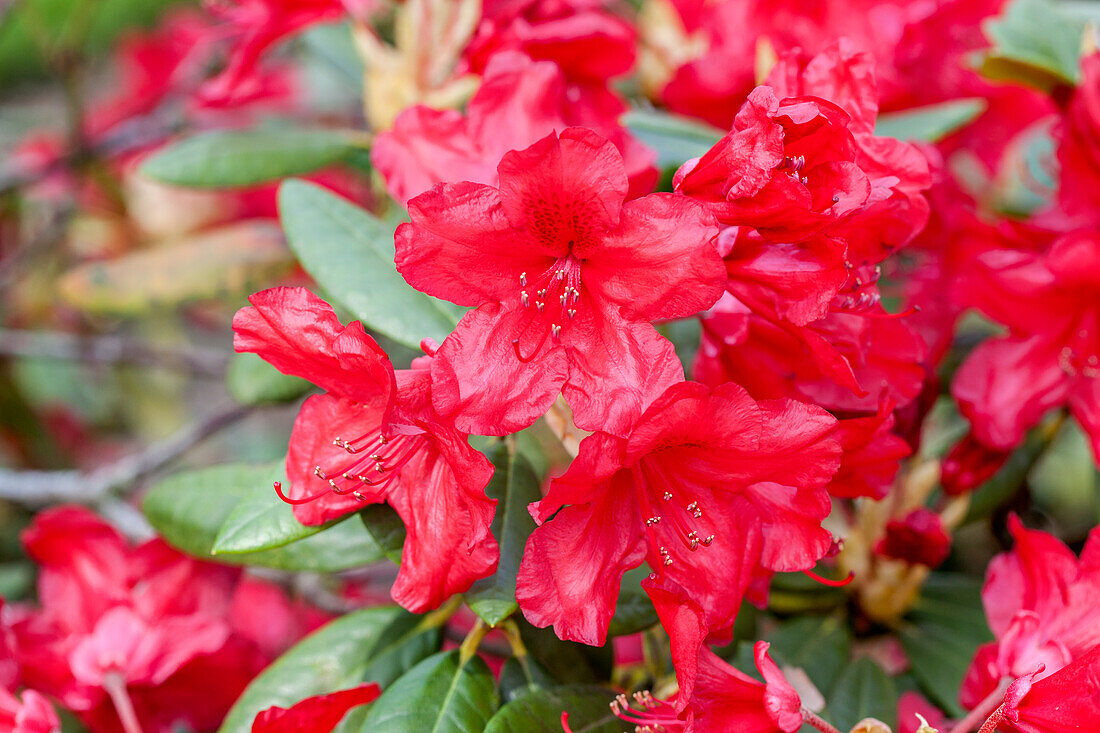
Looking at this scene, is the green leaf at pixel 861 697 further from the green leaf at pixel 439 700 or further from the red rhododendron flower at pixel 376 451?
the red rhododendron flower at pixel 376 451

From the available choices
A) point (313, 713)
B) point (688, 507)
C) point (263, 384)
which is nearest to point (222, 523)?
point (263, 384)

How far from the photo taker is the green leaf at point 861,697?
0.95 m

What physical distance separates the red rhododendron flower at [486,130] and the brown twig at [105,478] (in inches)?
28.1

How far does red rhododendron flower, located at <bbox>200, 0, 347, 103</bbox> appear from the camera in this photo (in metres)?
1.21

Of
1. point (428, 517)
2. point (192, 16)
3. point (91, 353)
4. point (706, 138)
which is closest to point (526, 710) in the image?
point (428, 517)

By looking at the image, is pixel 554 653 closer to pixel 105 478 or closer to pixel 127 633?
pixel 127 633

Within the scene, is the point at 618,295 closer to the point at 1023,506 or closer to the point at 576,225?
the point at 576,225

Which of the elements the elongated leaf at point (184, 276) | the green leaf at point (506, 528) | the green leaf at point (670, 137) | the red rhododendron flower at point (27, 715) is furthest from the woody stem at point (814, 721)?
the elongated leaf at point (184, 276)

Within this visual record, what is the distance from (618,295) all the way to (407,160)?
27 cm

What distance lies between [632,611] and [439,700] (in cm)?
18

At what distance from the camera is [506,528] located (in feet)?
2.64

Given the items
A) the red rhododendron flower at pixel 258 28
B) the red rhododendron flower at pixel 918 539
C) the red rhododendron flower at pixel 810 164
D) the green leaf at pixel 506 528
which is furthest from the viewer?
the red rhododendron flower at pixel 258 28

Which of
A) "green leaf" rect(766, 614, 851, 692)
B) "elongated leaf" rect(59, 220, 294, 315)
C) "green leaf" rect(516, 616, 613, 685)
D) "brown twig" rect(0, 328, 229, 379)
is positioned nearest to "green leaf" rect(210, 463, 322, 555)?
"green leaf" rect(516, 616, 613, 685)

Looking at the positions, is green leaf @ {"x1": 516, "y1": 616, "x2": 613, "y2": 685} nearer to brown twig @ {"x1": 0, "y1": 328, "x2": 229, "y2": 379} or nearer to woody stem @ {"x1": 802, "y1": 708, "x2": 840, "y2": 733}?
woody stem @ {"x1": 802, "y1": 708, "x2": 840, "y2": 733}
